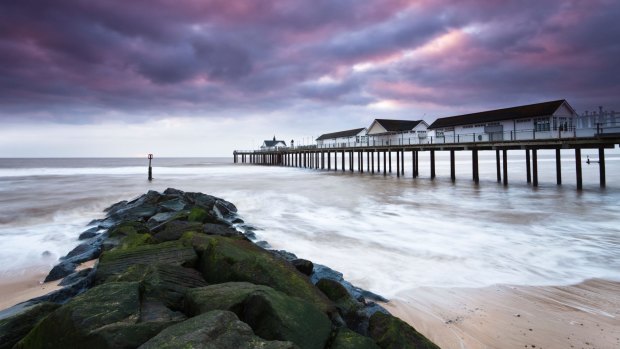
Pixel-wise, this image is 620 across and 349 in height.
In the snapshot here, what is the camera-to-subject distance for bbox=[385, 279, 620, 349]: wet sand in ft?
15.8

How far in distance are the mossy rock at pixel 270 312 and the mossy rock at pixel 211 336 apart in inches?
13.9

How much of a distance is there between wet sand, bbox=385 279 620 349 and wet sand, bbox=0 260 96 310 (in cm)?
631

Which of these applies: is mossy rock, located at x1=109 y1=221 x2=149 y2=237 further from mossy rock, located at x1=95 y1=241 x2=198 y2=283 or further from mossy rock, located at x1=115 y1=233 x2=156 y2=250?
mossy rock, located at x1=95 y1=241 x2=198 y2=283

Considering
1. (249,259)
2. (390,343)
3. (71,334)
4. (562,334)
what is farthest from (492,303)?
(71,334)

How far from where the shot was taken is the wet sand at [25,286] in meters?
6.20

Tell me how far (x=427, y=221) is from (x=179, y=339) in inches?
488

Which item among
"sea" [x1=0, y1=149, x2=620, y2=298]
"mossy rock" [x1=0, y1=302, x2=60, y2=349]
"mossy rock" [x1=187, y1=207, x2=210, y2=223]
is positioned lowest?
"sea" [x1=0, y1=149, x2=620, y2=298]

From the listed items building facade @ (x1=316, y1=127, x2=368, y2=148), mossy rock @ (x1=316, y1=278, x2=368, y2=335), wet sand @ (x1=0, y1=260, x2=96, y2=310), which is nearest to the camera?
mossy rock @ (x1=316, y1=278, x2=368, y2=335)

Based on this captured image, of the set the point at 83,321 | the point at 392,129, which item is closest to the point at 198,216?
the point at 83,321

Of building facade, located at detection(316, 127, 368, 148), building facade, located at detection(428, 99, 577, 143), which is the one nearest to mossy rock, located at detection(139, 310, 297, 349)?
building facade, located at detection(428, 99, 577, 143)

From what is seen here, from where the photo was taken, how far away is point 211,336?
2.84 metres

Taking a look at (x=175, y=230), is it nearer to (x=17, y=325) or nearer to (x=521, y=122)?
(x=17, y=325)

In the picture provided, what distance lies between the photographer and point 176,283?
4.38 m

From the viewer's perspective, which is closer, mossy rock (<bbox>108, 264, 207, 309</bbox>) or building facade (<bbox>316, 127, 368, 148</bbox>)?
mossy rock (<bbox>108, 264, 207, 309</bbox>)
